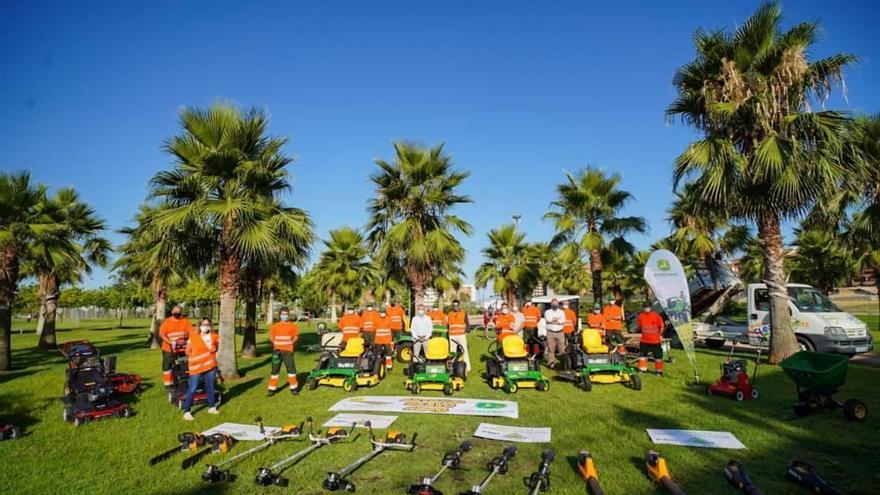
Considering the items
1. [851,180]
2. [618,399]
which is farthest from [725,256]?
[618,399]

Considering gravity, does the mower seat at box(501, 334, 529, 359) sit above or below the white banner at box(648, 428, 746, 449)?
above

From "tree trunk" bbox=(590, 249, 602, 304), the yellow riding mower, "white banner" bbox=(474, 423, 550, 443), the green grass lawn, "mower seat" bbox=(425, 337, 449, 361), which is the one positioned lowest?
the green grass lawn

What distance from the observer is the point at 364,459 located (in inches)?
228

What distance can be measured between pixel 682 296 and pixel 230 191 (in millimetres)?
11363

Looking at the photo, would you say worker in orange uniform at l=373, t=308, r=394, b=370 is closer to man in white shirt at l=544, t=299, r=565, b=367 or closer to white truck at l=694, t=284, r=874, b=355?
man in white shirt at l=544, t=299, r=565, b=367

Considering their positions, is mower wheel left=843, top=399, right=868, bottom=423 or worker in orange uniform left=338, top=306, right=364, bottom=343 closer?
mower wheel left=843, top=399, right=868, bottom=423

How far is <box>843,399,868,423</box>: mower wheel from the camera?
7336 millimetres

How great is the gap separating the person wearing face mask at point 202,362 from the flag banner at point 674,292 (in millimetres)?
9956

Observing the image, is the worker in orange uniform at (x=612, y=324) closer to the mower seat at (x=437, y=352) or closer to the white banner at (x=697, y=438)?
the mower seat at (x=437, y=352)

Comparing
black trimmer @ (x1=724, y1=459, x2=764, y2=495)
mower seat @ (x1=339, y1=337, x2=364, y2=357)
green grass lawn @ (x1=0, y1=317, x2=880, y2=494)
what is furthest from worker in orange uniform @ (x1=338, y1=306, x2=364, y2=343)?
black trimmer @ (x1=724, y1=459, x2=764, y2=495)

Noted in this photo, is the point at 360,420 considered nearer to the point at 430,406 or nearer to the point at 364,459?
the point at 430,406

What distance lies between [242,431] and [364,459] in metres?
2.81

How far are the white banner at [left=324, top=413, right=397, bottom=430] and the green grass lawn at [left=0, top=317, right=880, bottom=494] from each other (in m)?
0.22

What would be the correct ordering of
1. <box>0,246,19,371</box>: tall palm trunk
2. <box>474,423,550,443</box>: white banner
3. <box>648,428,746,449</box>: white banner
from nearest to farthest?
<box>648,428,746,449</box>: white banner
<box>474,423,550,443</box>: white banner
<box>0,246,19,371</box>: tall palm trunk
